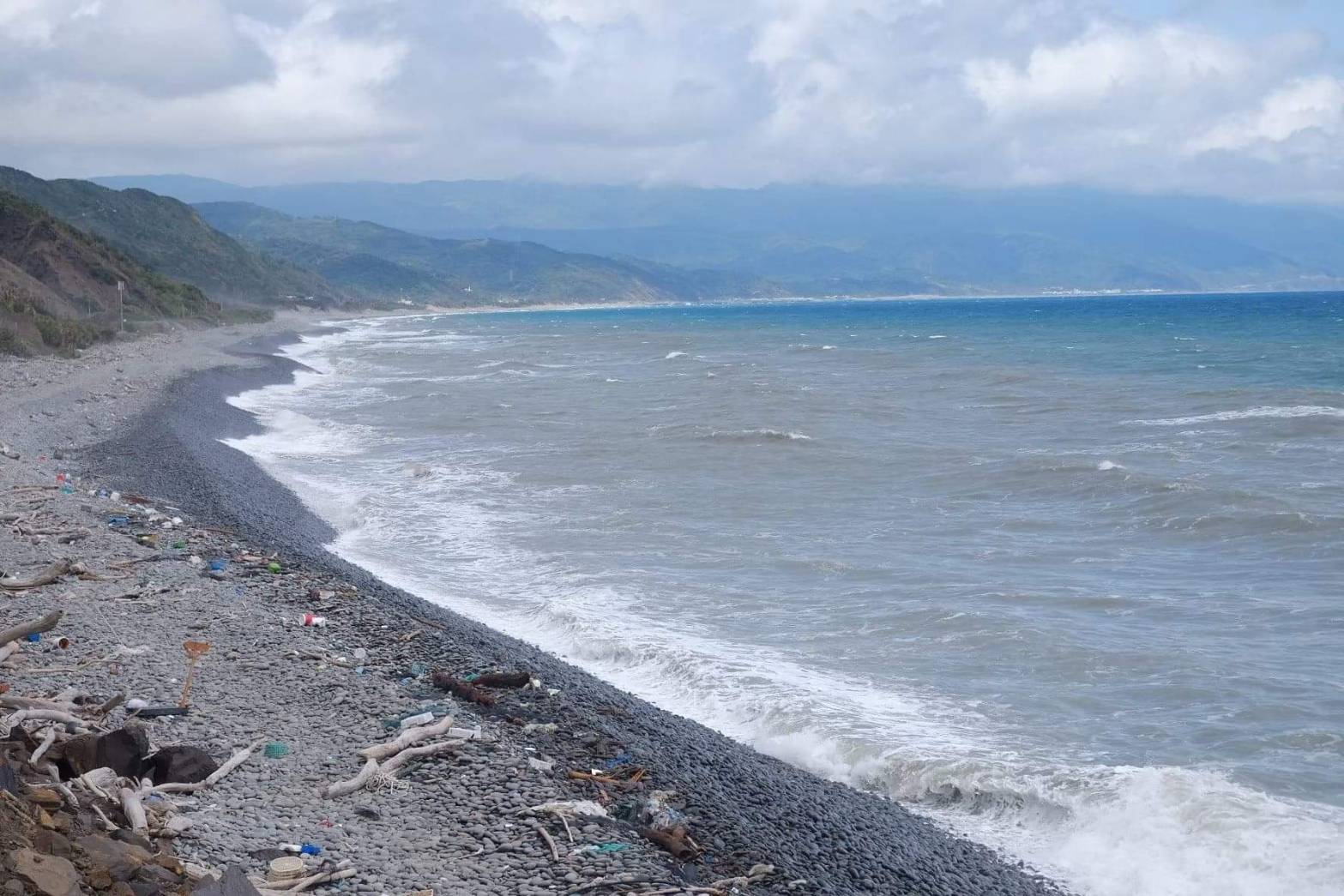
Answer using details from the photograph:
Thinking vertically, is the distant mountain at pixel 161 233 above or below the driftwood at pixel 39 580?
above

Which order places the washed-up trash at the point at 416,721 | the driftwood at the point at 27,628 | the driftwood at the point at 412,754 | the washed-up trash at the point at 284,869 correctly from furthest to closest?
1. the driftwood at the point at 27,628
2. the washed-up trash at the point at 416,721
3. the driftwood at the point at 412,754
4. the washed-up trash at the point at 284,869

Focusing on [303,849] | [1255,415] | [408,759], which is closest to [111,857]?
[303,849]

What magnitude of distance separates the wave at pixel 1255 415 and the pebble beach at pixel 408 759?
78.5 feet

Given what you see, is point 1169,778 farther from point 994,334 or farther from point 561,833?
point 994,334

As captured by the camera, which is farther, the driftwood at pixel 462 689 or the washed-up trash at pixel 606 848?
the driftwood at pixel 462 689

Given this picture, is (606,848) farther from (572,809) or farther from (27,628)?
A: (27,628)

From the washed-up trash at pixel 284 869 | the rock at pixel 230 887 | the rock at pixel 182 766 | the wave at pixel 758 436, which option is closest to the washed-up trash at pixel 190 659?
the rock at pixel 182 766

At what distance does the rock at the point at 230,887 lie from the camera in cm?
440

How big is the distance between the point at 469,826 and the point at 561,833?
19.1 inches

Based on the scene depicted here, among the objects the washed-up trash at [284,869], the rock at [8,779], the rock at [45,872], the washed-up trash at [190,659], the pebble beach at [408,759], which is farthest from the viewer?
the washed-up trash at [190,659]

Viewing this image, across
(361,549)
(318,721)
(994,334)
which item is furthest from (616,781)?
(994,334)

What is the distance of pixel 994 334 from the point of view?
260ft

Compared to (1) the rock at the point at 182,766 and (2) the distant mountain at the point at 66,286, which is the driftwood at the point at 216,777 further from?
(2) the distant mountain at the point at 66,286

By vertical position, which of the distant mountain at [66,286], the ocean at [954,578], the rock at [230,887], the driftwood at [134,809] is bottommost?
the ocean at [954,578]
